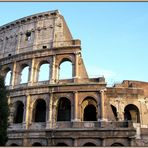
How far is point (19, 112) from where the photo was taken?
65.3 feet

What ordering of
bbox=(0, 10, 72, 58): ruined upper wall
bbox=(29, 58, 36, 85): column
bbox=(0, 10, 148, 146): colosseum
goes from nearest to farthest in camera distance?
bbox=(0, 10, 148, 146): colosseum < bbox=(29, 58, 36, 85): column < bbox=(0, 10, 72, 58): ruined upper wall

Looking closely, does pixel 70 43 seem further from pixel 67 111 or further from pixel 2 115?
pixel 2 115

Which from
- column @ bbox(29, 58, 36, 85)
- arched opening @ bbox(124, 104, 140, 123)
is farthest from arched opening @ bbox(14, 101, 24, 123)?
arched opening @ bbox(124, 104, 140, 123)

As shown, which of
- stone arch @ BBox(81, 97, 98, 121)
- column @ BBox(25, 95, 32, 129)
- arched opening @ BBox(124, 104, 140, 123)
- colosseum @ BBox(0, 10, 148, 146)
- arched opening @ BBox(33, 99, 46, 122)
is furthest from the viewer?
arched opening @ BBox(124, 104, 140, 123)

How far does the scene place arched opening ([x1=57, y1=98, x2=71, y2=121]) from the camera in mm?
18578

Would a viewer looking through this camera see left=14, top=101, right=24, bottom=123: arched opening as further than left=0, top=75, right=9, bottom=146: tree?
Yes

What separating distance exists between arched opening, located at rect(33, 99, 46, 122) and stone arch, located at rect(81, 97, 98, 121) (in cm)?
320

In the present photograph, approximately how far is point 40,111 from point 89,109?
392 centimetres

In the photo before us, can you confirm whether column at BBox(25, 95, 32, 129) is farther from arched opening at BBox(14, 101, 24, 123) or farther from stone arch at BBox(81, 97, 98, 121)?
stone arch at BBox(81, 97, 98, 121)

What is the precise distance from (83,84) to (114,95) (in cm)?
351

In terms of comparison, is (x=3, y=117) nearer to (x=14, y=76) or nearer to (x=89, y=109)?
(x=14, y=76)

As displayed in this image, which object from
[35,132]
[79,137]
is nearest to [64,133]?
[79,137]

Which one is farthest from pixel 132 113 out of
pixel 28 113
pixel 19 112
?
pixel 19 112

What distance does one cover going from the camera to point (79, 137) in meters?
16.8
